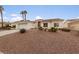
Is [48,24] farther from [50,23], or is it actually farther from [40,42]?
[40,42]

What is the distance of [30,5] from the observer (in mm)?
3250

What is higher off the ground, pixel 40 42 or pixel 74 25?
pixel 74 25

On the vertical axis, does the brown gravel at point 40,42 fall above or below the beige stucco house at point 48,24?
below

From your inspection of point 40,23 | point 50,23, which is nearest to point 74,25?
point 50,23

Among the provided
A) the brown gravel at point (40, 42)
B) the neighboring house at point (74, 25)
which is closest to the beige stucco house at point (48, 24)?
the neighboring house at point (74, 25)

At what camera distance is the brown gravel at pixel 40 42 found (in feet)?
10.4

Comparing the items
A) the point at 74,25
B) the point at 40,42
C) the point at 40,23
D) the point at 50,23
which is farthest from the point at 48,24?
the point at 74,25

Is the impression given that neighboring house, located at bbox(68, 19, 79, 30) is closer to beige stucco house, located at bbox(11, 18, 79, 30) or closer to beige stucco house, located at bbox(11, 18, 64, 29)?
beige stucco house, located at bbox(11, 18, 79, 30)

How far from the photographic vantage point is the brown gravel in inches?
124

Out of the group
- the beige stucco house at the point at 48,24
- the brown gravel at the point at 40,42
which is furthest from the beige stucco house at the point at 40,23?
the brown gravel at the point at 40,42

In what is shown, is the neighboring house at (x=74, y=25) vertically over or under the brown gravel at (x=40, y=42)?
over

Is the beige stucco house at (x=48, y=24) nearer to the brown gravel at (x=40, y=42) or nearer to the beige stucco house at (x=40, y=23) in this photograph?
the beige stucco house at (x=40, y=23)

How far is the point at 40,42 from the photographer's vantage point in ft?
10.6

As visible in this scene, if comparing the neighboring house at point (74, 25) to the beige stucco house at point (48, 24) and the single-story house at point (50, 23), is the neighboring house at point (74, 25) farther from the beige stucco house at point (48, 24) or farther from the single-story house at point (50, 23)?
the single-story house at point (50, 23)
